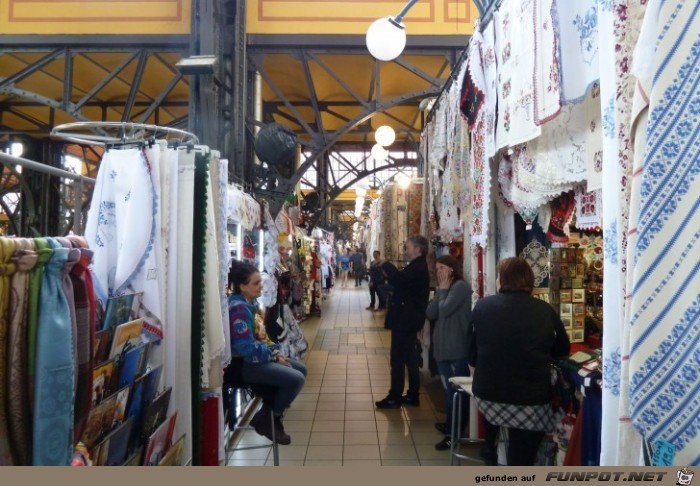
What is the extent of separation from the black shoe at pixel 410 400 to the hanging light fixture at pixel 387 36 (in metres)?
3.24

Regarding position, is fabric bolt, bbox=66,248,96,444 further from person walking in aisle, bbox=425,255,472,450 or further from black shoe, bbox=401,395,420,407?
black shoe, bbox=401,395,420,407

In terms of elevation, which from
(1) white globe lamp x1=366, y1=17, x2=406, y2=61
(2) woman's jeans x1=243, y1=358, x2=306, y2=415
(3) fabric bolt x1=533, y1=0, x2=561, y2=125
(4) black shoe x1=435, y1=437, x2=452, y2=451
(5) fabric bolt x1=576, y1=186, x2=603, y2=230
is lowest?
(4) black shoe x1=435, y1=437, x2=452, y2=451

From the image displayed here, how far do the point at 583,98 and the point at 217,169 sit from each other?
1973 millimetres

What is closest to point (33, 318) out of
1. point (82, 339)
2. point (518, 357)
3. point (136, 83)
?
point (82, 339)

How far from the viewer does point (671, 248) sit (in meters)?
0.98

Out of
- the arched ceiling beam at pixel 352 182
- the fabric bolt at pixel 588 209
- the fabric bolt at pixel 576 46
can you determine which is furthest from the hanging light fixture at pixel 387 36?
the arched ceiling beam at pixel 352 182

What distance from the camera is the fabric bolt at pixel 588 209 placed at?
205 cm

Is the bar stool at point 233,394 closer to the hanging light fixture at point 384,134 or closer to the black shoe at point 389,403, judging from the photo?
the black shoe at point 389,403

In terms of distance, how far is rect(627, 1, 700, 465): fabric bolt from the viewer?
96 centimetres

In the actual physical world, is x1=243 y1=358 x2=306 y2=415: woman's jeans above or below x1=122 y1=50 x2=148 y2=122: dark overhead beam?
below

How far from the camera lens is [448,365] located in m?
3.92

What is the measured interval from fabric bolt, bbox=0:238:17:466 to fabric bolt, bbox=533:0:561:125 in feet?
6.24

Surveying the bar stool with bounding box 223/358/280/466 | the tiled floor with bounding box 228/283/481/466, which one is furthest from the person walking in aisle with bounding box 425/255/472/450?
the bar stool with bounding box 223/358/280/466

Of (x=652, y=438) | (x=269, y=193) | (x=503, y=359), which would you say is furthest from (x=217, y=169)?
(x=269, y=193)
